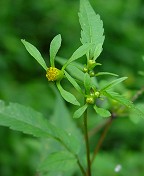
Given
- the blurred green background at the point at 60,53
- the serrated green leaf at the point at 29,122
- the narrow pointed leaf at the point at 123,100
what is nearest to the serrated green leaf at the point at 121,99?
the narrow pointed leaf at the point at 123,100

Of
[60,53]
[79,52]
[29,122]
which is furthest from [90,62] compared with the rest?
[60,53]

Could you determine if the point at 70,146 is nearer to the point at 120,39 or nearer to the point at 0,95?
the point at 0,95

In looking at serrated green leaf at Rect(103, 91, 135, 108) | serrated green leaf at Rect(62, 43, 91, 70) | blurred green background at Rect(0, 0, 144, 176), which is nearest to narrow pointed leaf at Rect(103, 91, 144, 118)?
serrated green leaf at Rect(103, 91, 135, 108)

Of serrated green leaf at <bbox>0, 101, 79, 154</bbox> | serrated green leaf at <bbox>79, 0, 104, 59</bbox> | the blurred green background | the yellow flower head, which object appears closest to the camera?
the yellow flower head

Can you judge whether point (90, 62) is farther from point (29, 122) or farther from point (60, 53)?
point (60, 53)

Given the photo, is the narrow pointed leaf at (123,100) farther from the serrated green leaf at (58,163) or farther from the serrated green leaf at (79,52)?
the serrated green leaf at (58,163)

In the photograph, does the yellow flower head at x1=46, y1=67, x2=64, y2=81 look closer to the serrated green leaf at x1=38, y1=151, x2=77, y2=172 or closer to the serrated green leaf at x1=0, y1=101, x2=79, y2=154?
the serrated green leaf at x1=0, y1=101, x2=79, y2=154

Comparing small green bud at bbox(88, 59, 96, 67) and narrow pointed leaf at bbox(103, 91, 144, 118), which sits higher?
small green bud at bbox(88, 59, 96, 67)
